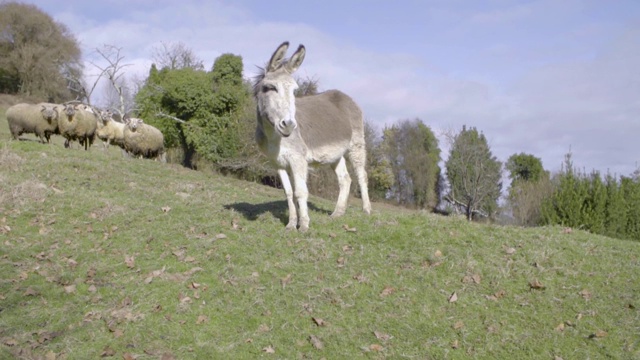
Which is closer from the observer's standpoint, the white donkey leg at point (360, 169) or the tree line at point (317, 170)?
the white donkey leg at point (360, 169)

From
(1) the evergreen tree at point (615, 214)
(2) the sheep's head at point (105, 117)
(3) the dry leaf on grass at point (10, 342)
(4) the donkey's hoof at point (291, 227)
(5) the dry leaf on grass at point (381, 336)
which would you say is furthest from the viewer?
(2) the sheep's head at point (105, 117)

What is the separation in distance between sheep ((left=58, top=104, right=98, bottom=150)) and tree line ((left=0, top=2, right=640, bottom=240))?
20.7 ft

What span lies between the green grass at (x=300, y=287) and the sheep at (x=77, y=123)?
16091 mm

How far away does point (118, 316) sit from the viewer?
7.83m

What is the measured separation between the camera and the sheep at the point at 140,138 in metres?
29.8

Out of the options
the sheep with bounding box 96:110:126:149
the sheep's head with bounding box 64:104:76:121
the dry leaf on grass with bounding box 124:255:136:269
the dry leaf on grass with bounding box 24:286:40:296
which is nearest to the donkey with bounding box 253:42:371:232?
the dry leaf on grass with bounding box 124:255:136:269

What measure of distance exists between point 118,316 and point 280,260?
276cm

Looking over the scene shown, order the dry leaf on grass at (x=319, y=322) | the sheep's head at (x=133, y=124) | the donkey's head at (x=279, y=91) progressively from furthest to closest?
the sheep's head at (x=133, y=124)
the donkey's head at (x=279, y=91)
the dry leaf on grass at (x=319, y=322)

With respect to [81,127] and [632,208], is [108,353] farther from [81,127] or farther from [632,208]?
[81,127]

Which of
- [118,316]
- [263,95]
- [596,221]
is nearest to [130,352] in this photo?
[118,316]

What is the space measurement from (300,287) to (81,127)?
2311 centimetres

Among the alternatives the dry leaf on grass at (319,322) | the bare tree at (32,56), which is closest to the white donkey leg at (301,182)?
the dry leaf on grass at (319,322)

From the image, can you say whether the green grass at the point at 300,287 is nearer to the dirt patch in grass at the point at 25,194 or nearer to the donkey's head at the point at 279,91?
the dirt patch in grass at the point at 25,194

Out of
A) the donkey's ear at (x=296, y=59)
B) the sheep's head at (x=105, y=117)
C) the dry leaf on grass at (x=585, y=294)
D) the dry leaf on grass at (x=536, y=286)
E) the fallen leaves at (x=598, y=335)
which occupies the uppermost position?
the sheep's head at (x=105, y=117)
